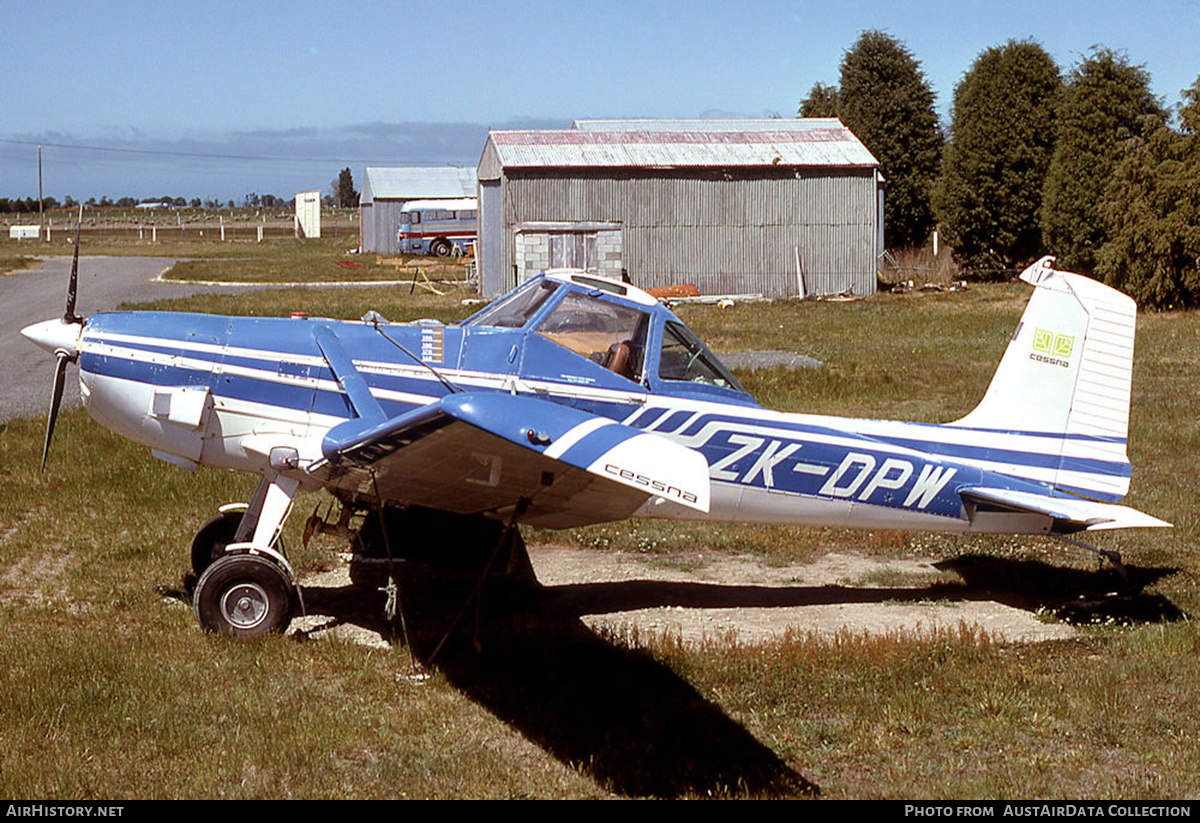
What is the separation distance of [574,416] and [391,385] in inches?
104

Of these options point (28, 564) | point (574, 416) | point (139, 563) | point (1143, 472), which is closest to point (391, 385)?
point (574, 416)

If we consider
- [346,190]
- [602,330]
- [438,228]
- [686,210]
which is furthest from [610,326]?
[346,190]

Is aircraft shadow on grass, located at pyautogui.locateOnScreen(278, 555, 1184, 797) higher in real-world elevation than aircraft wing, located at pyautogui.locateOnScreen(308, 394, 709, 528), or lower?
lower

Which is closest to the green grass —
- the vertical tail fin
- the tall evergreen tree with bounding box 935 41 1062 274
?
the vertical tail fin

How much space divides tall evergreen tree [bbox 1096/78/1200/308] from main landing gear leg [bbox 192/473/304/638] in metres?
25.3

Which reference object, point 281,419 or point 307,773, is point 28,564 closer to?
point 281,419

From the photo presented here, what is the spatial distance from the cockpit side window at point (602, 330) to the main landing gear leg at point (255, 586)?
2122 mm

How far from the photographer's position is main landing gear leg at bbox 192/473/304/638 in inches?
304

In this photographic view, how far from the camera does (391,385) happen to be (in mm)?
7789

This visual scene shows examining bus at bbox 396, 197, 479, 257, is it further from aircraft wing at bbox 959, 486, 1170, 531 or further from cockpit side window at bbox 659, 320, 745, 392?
aircraft wing at bbox 959, 486, 1170, 531

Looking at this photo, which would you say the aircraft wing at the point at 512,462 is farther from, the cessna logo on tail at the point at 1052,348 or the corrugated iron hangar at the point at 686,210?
the corrugated iron hangar at the point at 686,210

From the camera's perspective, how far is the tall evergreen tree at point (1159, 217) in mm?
27438

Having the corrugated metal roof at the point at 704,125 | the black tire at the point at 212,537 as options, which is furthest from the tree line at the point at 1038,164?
the black tire at the point at 212,537

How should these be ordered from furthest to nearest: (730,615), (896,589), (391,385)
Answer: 1. (896,589)
2. (730,615)
3. (391,385)
